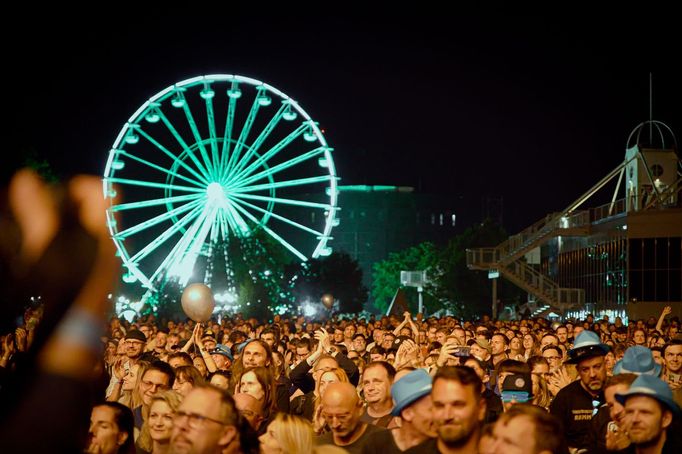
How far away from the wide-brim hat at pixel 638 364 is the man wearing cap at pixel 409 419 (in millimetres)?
1889

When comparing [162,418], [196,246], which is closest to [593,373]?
[162,418]

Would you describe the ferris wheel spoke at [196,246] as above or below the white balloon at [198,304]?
above

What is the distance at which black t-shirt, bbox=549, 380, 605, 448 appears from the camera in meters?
9.05

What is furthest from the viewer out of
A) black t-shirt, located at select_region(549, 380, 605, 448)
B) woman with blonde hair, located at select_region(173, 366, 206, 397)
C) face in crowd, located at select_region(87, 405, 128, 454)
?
woman with blonde hair, located at select_region(173, 366, 206, 397)

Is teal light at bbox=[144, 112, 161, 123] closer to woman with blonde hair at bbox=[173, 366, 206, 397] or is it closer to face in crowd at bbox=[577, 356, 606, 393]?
woman with blonde hair at bbox=[173, 366, 206, 397]

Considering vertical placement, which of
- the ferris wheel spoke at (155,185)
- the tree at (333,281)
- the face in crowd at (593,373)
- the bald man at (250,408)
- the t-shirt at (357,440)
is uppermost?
the tree at (333,281)

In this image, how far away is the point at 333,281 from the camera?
9775 centimetres

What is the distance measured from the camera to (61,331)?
3.93 metres

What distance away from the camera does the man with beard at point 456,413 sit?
6059 millimetres

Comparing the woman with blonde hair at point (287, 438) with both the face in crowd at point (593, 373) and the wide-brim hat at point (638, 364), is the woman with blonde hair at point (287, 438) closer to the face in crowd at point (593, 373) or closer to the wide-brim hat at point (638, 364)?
the wide-brim hat at point (638, 364)

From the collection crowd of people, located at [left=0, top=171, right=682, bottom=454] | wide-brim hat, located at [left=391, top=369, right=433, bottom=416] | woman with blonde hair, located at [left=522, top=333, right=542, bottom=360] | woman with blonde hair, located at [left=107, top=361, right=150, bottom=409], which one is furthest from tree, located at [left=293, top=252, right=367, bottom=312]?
wide-brim hat, located at [left=391, top=369, right=433, bottom=416]

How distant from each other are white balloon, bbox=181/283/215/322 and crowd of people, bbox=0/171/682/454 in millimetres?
2796

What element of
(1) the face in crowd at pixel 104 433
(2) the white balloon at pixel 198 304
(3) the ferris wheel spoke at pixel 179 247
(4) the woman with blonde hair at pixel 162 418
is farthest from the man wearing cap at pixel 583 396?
(3) the ferris wheel spoke at pixel 179 247

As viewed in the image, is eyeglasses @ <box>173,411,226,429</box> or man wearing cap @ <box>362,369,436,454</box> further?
man wearing cap @ <box>362,369,436,454</box>
